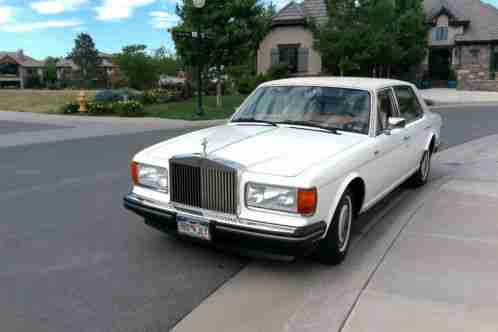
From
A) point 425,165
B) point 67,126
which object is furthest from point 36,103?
point 425,165

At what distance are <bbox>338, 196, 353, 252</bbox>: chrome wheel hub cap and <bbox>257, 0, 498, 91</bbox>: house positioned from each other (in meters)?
30.1

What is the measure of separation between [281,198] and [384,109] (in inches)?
92.2

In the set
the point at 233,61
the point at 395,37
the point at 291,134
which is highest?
the point at 395,37

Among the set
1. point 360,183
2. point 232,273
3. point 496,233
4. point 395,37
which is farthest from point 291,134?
point 395,37

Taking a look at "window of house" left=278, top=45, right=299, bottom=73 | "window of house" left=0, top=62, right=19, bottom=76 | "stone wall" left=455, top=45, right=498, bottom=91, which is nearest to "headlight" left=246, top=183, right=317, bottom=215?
"window of house" left=278, top=45, right=299, bottom=73

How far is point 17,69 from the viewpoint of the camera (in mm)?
105000

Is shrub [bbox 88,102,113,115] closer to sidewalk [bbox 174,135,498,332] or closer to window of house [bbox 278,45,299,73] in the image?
window of house [bbox 278,45,299,73]

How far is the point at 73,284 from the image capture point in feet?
12.7

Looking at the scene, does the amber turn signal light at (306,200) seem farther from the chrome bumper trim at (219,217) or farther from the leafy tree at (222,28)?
the leafy tree at (222,28)

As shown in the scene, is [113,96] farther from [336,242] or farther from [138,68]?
[336,242]

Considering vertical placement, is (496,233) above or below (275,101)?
below

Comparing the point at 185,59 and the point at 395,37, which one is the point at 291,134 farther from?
the point at 395,37

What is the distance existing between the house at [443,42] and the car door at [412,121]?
27234mm

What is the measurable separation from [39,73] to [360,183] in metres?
114
